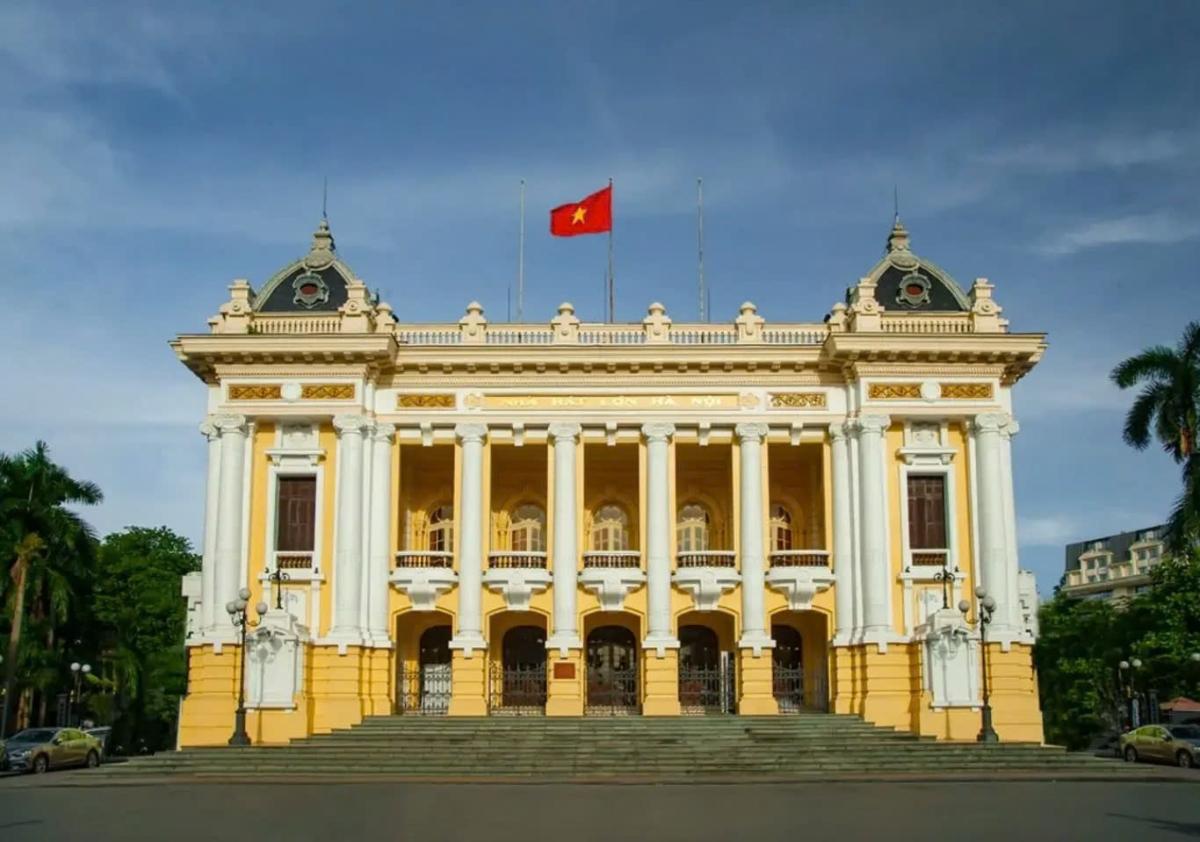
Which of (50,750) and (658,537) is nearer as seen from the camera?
(50,750)

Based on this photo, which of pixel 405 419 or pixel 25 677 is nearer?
pixel 405 419

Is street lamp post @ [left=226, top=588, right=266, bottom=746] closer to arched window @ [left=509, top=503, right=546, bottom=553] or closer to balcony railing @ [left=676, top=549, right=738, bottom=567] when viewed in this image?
arched window @ [left=509, top=503, right=546, bottom=553]

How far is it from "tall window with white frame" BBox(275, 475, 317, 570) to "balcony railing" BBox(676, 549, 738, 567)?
10.4 m

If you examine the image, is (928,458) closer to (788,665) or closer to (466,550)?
(788,665)

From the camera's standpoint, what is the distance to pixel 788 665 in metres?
40.2

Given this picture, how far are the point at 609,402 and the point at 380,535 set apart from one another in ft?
24.7

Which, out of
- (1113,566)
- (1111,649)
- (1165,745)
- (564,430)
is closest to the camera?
(1165,745)

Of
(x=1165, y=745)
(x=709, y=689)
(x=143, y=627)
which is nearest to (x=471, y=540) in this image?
(x=709, y=689)

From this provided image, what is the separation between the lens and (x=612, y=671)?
3944cm

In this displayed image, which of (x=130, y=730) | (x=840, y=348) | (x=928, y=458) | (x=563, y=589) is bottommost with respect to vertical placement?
(x=130, y=730)

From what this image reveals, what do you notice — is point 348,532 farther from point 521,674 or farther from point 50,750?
point 50,750

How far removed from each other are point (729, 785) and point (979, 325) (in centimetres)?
1760

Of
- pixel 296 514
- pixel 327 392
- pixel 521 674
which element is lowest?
pixel 521 674

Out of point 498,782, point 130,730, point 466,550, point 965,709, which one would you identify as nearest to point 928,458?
point 965,709
